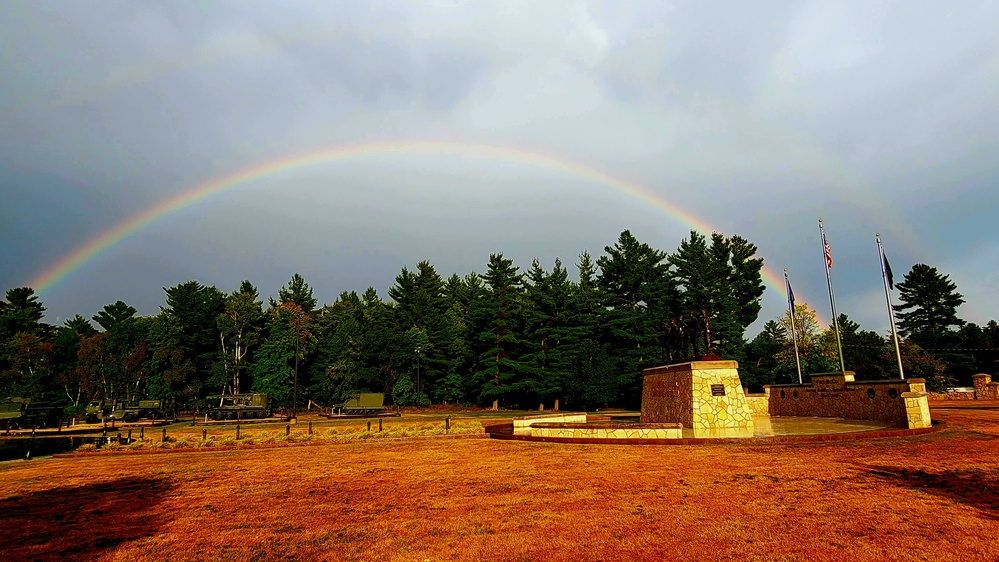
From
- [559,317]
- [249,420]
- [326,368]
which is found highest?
[559,317]

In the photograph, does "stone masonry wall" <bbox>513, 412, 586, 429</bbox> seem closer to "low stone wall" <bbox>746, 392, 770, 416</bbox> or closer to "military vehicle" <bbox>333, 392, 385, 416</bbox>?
"low stone wall" <bbox>746, 392, 770, 416</bbox>

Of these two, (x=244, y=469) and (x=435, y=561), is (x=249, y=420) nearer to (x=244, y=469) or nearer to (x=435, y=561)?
(x=244, y=469)

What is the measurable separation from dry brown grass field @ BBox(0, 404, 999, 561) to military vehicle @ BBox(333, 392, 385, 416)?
24893 millimetres

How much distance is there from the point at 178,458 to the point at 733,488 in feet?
50.9

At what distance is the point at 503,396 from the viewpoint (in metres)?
49.2

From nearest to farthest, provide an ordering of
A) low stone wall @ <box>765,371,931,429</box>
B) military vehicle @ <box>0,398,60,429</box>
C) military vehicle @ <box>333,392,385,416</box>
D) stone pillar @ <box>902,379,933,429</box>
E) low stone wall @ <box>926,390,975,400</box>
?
stone pillar @ <box>902,379,933,429</box>, low stone wall @ <box>765,371,931,429</box>, military vehicle @ <box>0,398,60,429</box>, military vehicle @ <box>333,392,385,416</box>, low stone wall @ <box>926,390,975,400</box>

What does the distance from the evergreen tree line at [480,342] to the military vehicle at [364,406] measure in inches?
380

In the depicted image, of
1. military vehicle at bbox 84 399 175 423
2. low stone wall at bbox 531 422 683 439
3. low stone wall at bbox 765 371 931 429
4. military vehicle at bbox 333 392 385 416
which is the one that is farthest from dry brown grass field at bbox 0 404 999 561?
military vehicle at bbox 84 399 175 423

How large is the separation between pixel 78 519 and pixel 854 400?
2488cm

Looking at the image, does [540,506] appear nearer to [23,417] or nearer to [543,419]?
[543,419]

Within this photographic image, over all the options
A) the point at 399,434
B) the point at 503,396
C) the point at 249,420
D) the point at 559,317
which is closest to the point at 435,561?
the point at 399,434

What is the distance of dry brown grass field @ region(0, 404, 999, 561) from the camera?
607cm

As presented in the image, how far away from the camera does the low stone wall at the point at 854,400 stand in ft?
54.3

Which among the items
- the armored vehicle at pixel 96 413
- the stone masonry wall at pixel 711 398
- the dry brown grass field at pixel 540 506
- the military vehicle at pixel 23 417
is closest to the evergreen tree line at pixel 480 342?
the armored vehicle at pixel 96 413
